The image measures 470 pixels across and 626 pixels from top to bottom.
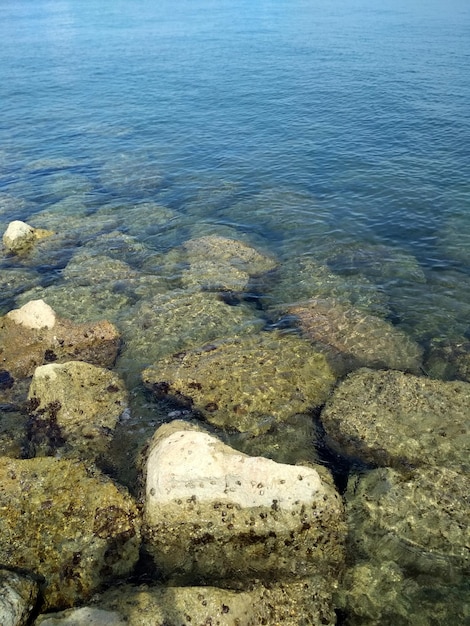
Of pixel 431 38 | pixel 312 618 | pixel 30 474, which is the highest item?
pixel 431 38

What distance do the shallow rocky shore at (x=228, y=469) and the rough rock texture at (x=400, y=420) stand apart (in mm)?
44

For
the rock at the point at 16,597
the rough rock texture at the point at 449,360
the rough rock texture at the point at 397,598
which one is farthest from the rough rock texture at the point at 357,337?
the rock at the point at 16,597

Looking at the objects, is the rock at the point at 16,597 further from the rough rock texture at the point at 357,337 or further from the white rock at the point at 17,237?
the white rock at the point at 17,237

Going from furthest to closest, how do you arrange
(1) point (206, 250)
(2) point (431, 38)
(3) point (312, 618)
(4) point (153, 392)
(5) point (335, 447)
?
(2) point (431, 38), (1) point (206, 250), (4) point (153, 392), (5) point (335, 447), (3) point (312, 618)

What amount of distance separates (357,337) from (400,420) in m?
3.71

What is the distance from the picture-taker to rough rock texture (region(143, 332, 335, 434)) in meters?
11.8

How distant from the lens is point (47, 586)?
26.4 feet

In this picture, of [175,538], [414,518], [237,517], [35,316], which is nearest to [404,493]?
[414,518]

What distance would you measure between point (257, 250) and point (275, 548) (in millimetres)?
13205

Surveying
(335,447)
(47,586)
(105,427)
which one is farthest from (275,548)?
(105,427)

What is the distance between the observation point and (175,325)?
14.9 m

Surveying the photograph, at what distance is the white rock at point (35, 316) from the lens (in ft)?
46.9

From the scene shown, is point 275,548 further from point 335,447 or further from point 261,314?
point 261,314

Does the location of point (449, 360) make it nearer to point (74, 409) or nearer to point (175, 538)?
point (175, 538)
